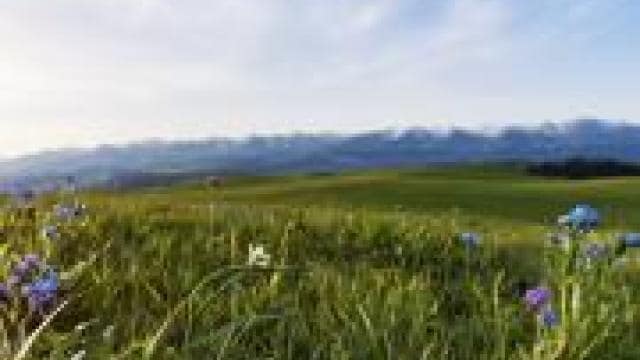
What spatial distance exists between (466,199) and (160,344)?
156 ft

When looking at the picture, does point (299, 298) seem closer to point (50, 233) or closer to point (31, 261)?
point (50, 233)

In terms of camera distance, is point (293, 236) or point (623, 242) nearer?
point (623, 242)

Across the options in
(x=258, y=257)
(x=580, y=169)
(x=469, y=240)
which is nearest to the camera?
(x=258, y=257)

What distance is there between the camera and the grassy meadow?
5.51 m

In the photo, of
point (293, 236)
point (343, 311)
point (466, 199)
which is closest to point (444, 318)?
point (343, 311)

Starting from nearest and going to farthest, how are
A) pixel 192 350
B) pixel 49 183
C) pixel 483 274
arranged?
pixel 192 350, pixel 483 274, pixel 49 183

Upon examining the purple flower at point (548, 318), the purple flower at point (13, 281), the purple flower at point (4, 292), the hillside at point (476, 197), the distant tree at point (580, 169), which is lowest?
the distant tree at point (580, 169)

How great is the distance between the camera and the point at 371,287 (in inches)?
290

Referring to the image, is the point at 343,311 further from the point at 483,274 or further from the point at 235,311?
the point at 483,274

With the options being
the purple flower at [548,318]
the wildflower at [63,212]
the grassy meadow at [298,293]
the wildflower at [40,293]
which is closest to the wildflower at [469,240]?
the grassy meadow at [298,293]

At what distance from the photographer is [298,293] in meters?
6.98

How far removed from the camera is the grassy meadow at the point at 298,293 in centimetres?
551

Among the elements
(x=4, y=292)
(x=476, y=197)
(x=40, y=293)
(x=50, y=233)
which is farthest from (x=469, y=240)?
(x=476, y=197)

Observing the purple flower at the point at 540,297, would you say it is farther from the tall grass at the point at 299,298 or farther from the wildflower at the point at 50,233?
the wildflower at the point at 50,233
